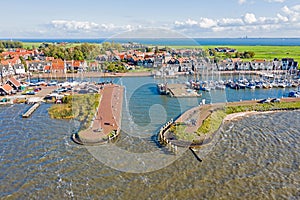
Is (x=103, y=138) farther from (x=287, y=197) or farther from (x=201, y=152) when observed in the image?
(x=287, y=197)

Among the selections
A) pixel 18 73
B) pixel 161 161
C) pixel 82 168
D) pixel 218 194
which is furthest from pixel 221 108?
pixel 18 73

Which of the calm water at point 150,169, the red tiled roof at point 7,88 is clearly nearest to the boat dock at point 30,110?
the calm water at point 150,169

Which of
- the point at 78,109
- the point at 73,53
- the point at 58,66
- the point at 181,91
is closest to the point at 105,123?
the point at 78,109

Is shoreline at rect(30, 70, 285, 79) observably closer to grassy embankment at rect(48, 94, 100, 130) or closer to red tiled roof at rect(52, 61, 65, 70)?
red tiled roof at rect(52, 61, 65, 70)

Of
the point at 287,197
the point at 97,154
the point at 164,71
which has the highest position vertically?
the point at 164,71

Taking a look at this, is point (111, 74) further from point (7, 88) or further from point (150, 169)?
point (150, 169)

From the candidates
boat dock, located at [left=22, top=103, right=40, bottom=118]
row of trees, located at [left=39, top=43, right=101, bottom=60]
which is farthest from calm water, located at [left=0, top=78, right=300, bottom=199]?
row of trees, located at [left=39, top=43, right=101, bottom=60]
